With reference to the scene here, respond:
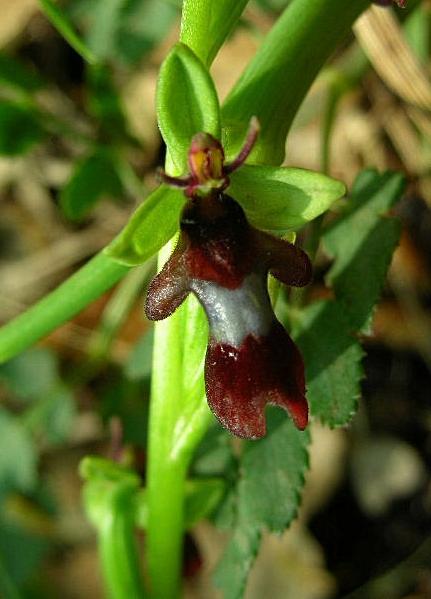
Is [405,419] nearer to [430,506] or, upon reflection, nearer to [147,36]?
[430,506]

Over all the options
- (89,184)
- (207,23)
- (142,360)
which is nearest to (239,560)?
(142,360)

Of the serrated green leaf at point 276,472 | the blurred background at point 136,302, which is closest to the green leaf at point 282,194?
the serrated green leaf at point 276,472

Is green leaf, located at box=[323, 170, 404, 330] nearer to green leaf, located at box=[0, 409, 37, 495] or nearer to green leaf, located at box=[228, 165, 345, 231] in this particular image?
green leaf, located at box=[228, 165, 345, 231]

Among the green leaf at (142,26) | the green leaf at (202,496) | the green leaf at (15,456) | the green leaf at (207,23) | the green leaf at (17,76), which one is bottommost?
the green leaf at (15,456)

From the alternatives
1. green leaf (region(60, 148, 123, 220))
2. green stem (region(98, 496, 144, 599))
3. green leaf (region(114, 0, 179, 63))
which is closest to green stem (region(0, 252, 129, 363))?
green stem (region(98, 496, 144, 599))

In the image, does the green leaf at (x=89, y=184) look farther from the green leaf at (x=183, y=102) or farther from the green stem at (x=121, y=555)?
the green leaf at (x=183, y=102)
